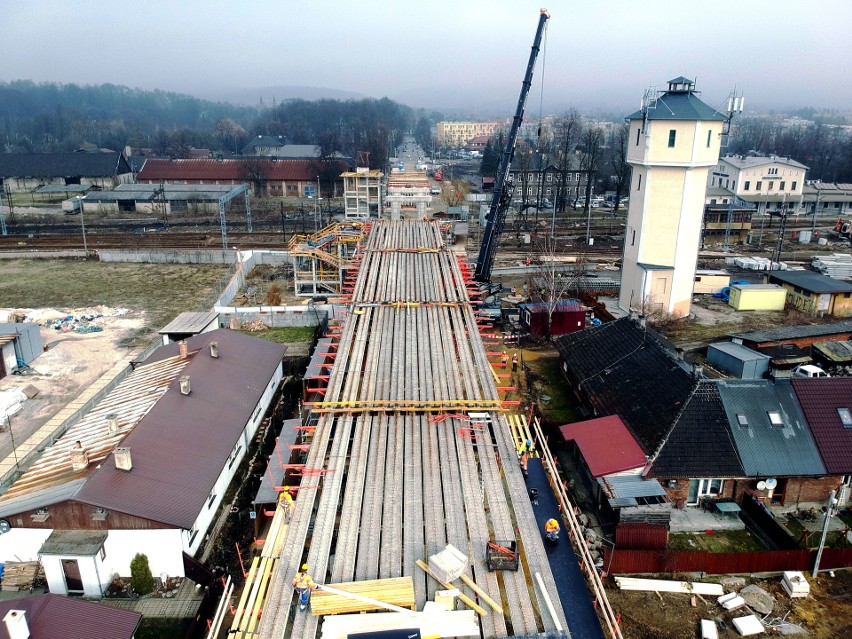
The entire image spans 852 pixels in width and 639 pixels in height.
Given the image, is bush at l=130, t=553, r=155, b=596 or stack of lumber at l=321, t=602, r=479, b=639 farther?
bush at l=130, t=553, r=155, b=596

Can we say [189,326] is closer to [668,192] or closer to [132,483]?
[132,483]

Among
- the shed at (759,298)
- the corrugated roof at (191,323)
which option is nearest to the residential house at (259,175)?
the corrugated roof at (191,323)

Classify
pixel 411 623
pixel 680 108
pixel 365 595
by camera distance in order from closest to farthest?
pixel 411 623
pixel 365 595
pixel 680 108

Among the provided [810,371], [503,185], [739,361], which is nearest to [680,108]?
[503,185]

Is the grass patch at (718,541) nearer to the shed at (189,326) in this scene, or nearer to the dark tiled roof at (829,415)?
the dark tiled roof at (829,415)

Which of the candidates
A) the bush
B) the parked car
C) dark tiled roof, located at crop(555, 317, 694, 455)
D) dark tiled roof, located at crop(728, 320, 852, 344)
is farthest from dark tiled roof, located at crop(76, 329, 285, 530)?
dark tiled roof, located at crop(728, 320, 852, 344)

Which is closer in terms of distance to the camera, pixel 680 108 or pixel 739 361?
pixel 739 361

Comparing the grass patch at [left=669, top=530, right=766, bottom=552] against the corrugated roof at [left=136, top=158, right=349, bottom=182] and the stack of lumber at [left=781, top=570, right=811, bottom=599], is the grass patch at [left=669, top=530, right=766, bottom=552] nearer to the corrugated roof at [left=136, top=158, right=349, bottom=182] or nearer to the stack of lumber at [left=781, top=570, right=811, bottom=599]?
the stack of lumber at [left=781, top=570, right=811, bottom=599]

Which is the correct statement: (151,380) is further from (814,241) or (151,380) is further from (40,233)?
(814,241)
